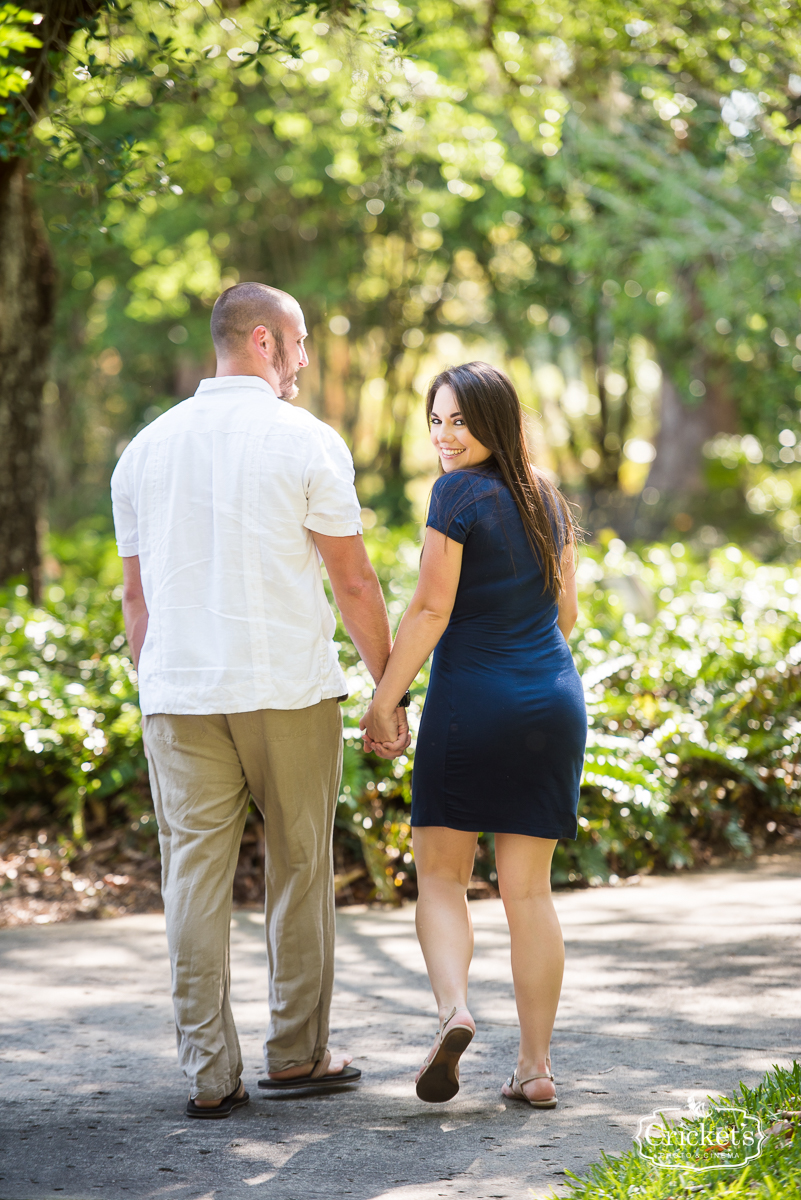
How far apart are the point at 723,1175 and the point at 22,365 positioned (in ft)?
22.5

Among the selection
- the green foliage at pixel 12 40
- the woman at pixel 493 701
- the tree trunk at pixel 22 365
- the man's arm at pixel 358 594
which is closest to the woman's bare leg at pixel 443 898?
the woman at pixel 493 701

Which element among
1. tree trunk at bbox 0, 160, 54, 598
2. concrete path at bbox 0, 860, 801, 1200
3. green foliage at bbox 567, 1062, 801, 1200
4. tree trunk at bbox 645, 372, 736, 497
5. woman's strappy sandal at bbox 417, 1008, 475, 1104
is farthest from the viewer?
tree trunk at bbox 645, 372, 736, 497

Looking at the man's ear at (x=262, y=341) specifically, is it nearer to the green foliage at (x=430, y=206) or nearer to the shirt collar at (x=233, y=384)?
the shirt collar at (x=233, y=384)

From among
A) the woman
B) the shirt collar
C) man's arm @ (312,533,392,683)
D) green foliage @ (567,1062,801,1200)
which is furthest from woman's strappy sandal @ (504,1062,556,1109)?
the shirt collar

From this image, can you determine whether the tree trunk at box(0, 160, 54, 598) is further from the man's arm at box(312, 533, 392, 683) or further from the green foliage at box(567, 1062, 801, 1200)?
the green foliage at box(567, 1062, 801, 1200)

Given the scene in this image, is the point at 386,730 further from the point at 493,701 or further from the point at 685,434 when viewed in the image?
the point at 685,434

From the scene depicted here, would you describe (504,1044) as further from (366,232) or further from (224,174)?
(366,232)

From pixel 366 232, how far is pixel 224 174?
114 inches

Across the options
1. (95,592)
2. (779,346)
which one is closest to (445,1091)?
(95,592)

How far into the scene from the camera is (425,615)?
3.32m

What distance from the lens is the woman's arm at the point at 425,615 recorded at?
129 inches

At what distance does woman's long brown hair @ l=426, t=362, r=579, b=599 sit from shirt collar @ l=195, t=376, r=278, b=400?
19.8 inches

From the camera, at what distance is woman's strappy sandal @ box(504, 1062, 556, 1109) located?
10.8 ft

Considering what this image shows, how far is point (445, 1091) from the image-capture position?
3070 millimetres
